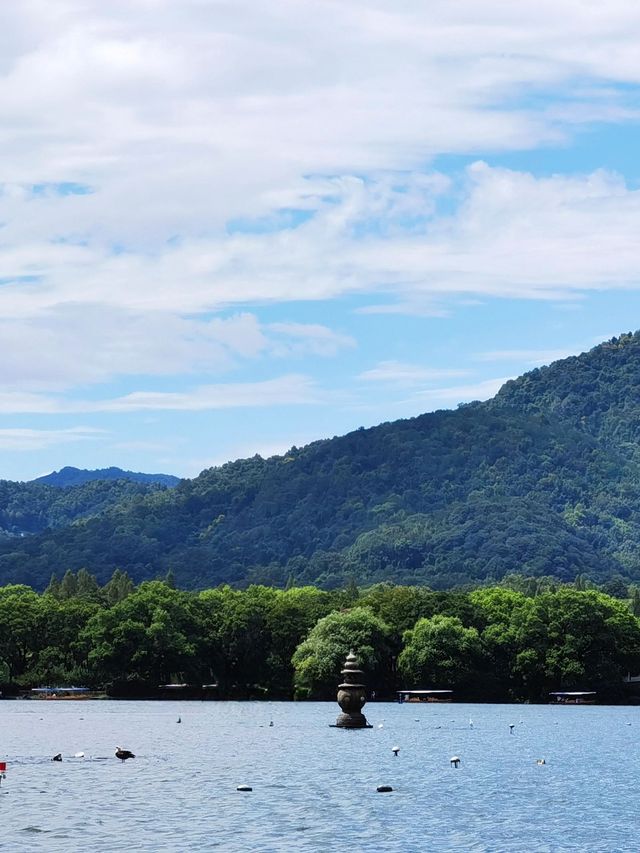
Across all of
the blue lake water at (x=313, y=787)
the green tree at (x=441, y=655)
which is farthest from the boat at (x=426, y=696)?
the blue lake water at (x=313, y=787)

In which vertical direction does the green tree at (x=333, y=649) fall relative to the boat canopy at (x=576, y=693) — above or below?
above

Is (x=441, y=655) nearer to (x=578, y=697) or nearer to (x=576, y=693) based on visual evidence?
(x=576, y=693)

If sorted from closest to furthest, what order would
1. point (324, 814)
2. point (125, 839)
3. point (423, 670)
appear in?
point (125, 839) → point (324, 814) → point (423, 670)

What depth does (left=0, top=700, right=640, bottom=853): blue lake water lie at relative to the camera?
58750mm

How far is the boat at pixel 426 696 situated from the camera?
193 metres

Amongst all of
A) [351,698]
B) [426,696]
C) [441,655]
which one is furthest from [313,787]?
[426,696]

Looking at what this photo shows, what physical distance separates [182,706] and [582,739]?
67.0 meters

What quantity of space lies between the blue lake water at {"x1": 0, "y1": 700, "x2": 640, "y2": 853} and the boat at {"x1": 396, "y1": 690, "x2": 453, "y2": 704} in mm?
49354

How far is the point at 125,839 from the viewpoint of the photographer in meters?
56.8

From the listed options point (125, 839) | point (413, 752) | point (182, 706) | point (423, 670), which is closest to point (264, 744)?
point (413, 752)

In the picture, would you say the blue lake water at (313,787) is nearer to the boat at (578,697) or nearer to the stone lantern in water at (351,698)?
the stone lantern in water at (351,698)

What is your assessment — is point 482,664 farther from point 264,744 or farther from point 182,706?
point 264,744

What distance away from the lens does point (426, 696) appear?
195 m

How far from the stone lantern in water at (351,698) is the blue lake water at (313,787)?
1443mm
